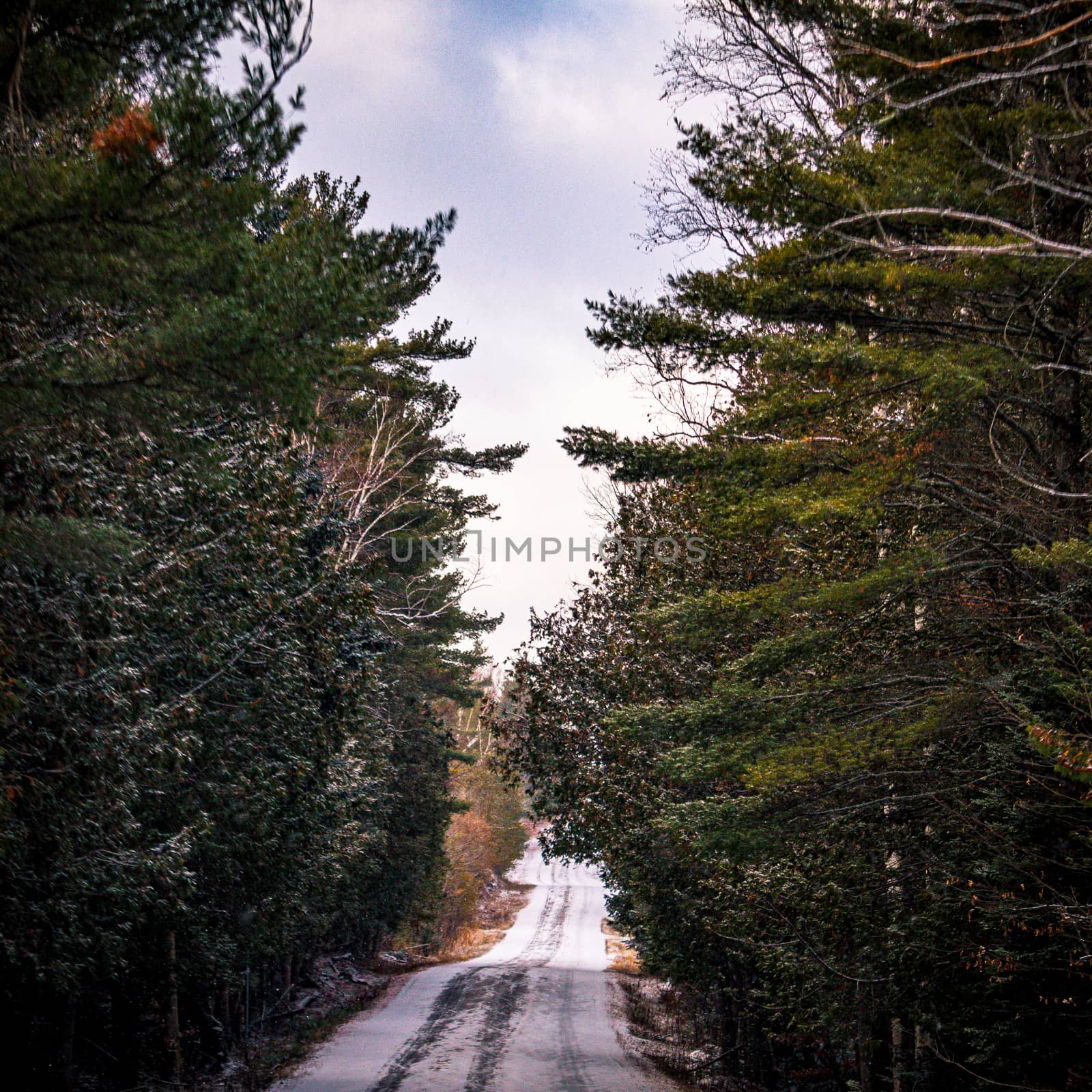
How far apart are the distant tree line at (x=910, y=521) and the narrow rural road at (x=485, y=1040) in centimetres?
518

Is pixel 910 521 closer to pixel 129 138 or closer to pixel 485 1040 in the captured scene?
pixel 129 138

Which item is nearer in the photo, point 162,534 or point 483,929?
point 162,534

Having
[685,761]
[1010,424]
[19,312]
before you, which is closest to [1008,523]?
[1010,424]

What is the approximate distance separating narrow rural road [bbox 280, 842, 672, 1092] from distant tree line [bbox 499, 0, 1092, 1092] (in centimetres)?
518

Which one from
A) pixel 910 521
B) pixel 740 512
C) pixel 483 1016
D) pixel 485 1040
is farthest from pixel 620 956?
pixel 740 512

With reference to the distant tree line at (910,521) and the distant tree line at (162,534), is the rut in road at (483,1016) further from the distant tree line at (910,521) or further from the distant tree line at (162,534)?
the distant tree line at (910,521)

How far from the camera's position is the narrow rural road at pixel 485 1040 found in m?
12.9

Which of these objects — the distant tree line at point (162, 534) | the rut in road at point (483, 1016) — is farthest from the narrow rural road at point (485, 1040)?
the distant tree line at point (162, 534)

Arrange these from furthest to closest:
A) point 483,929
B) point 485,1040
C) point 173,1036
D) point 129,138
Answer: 1. point 483,929
2. point 485,1040
3. point 173,1036
4. point 129,138

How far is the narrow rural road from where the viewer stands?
42.3 ft

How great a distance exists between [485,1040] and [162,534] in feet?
35.8

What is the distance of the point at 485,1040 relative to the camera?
16.1 meters

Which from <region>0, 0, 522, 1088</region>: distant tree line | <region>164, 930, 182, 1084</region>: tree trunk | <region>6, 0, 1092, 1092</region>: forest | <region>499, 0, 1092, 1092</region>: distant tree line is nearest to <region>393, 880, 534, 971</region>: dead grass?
<region>164, 930, 182, 1084</region>: tree trunk

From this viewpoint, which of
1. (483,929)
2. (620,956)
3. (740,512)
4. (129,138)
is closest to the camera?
(129,138)
